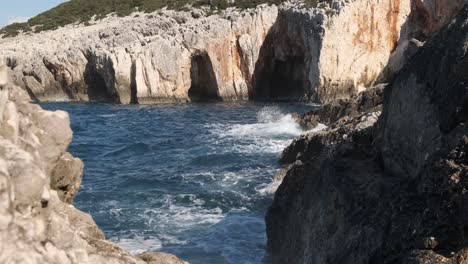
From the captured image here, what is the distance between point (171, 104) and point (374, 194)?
34082 mm

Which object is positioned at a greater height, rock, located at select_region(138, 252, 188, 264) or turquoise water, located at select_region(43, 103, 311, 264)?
rock, located at select_region(138, 252, 188, 264)

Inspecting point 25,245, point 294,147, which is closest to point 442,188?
point 25,245

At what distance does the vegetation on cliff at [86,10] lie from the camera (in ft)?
199

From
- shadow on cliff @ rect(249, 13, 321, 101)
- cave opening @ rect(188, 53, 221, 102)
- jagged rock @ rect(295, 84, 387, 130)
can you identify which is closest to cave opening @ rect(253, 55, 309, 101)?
shadow on cliff @ rect(249, 13, 321, 101)

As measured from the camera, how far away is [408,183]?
6.51m

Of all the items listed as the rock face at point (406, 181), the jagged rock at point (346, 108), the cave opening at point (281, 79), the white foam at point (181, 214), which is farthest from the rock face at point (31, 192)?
the cave opening at point (281, 79)

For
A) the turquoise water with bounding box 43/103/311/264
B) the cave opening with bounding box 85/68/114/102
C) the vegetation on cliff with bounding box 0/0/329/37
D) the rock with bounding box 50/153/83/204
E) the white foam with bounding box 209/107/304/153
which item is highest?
the vegetation on cliff with bounding box 0/0/329/37

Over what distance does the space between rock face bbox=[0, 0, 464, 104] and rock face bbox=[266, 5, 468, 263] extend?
2457cm

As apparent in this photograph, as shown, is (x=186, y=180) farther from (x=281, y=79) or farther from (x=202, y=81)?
(x=281, y=79)

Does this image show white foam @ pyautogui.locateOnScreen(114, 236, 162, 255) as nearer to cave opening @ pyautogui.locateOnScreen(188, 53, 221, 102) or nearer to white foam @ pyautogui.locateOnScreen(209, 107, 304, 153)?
white foam @ pyautogui.locateOnScreen(209, 107, 304, 153)

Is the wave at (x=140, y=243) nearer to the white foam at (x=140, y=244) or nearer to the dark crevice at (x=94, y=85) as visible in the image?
the white foam at (x=140, y=244)

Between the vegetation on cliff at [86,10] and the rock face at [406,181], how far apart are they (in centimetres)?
4744

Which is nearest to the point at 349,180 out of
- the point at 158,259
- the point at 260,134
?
the point at 158,259

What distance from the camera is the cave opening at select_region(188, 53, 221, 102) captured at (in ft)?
137
